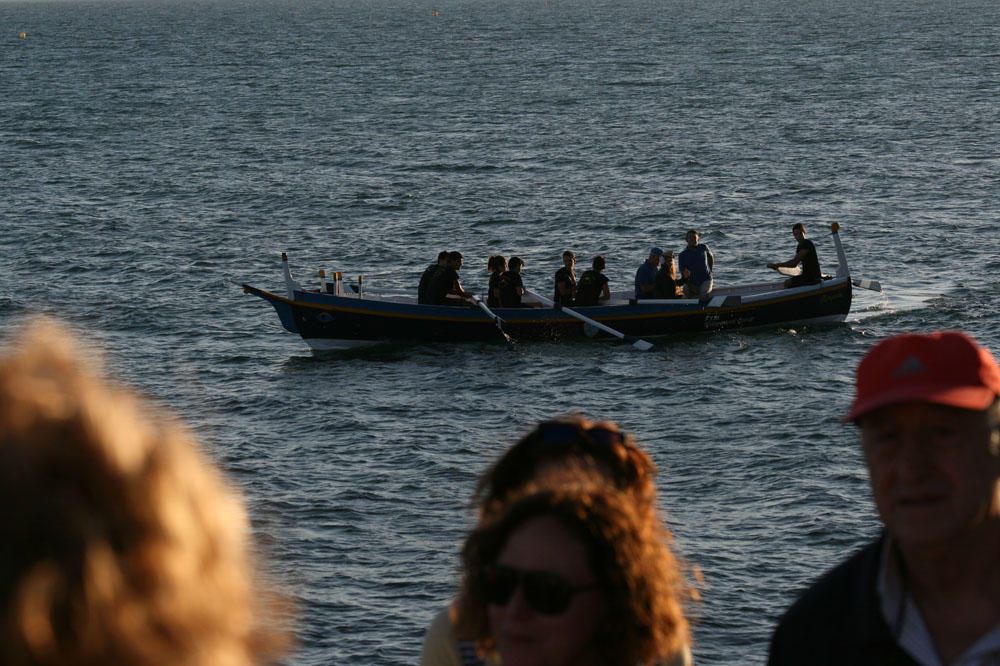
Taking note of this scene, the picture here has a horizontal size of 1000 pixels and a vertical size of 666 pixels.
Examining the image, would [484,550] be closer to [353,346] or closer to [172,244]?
[353,346]

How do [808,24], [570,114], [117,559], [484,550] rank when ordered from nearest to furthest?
[117,559] < [484,550] < [570,114] < [808,24]

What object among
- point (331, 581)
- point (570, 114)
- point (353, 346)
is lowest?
point (331, 581)

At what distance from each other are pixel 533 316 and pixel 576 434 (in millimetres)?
25738

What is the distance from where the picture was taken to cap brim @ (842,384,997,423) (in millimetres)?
3301

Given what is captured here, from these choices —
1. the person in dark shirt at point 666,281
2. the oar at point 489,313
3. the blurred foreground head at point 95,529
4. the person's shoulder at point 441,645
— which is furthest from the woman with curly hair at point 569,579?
the person in dark shirt at point 666,281

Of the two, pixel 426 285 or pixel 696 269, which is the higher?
pixel 696 269

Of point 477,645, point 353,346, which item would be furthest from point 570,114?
point 477,645

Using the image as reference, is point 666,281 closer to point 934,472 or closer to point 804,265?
point 804,265

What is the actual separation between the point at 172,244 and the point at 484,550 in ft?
141

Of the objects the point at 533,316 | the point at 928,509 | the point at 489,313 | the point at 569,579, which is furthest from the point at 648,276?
the point at 569,579

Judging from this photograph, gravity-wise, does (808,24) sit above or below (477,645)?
above

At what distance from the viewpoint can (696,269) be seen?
96.8ft

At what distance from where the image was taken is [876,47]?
120 meters

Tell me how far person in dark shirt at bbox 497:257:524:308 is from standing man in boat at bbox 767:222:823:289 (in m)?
4.61
